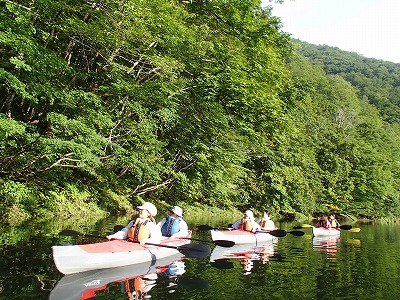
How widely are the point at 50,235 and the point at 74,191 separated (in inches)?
201

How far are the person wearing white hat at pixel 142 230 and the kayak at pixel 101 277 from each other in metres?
0.49

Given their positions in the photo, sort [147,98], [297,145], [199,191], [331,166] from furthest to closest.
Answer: [331,166] < [297,145] < [199,191] < [147,98]

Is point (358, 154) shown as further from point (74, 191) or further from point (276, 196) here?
point (74, 191)

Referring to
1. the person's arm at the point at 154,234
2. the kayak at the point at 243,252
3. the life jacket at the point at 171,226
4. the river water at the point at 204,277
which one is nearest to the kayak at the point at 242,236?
the kayak at the point at 243,252

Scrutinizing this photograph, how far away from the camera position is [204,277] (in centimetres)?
647

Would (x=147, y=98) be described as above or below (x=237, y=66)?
below

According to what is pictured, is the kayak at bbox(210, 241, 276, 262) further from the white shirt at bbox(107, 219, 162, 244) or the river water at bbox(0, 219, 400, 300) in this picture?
the white shirt at bbox(107, 219, 162, 244)

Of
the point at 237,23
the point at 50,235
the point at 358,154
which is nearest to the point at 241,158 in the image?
the point at 237,23

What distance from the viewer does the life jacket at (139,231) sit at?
7.49 meters

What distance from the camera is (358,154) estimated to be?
122ft

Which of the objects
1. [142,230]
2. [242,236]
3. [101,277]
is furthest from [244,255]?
[101,277]

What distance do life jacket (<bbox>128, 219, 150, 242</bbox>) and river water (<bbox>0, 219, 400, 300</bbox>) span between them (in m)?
0.61

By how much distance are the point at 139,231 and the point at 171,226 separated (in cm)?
205

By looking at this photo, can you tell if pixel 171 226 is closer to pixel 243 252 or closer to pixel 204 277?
pixel 243 252
